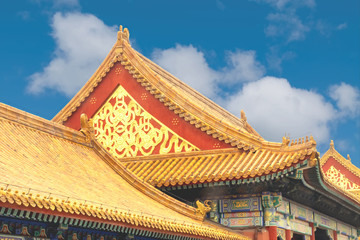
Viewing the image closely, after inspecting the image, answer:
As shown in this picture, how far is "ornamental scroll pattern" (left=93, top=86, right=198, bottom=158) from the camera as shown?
15578mm

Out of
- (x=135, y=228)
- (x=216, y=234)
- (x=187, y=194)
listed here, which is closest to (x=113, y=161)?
(x=187, y=194)

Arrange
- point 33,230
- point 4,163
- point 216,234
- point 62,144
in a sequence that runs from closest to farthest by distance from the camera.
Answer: point 33,230, point 4,163, point 216,234, point 62,144

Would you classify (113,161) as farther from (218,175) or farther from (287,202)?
(287,202)

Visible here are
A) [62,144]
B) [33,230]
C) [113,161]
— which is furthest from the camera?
[113,161]

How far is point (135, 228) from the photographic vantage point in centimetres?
852

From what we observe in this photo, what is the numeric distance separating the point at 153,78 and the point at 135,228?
8.46 m

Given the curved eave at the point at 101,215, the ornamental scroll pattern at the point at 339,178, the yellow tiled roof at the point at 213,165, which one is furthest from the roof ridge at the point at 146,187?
the ornamental scroll pattern at the point at 339,178

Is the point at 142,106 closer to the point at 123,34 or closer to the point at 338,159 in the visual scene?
the point at 123,34

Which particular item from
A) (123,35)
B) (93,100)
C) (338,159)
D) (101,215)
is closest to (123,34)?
(123,35)

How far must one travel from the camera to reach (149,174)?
14.4 metres

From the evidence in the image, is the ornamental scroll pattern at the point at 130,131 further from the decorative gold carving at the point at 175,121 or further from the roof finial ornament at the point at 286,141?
the roof finial ornament at the point at 286,141

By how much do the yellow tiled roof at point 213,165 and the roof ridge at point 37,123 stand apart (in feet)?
8.40

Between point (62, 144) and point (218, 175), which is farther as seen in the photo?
point (218, 175)

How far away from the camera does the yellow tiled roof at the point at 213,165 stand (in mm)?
12391
